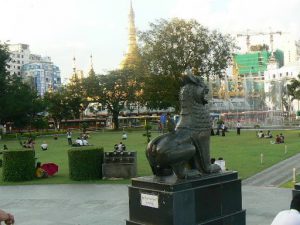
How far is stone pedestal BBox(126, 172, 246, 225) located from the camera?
8117mm

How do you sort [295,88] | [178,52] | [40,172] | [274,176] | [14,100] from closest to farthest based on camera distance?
[274,176] < [40,172] < [178,52] < [14,100] < [295,88]

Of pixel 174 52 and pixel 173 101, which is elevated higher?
pixel 174 52

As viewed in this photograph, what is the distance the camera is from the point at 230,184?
9.27 metres

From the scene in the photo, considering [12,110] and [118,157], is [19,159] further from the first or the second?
[12,110]

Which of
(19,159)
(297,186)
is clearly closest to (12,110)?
(19,159)

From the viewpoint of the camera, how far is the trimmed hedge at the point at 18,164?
58.4 feet

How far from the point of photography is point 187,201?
326 inches

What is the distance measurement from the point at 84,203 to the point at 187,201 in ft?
17.7

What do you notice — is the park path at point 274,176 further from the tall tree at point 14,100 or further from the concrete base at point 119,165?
the tall tree at point 14,100

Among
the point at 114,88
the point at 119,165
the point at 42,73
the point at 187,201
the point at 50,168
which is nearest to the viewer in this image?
the point at 187,201

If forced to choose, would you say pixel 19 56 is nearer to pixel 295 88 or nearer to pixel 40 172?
pixel 295 88

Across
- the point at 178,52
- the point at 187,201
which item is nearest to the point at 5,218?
the point at 187,201

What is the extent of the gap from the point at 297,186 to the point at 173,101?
125 feet

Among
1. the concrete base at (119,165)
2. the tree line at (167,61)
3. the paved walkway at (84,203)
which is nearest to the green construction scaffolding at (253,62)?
the tree line at (167,61)
